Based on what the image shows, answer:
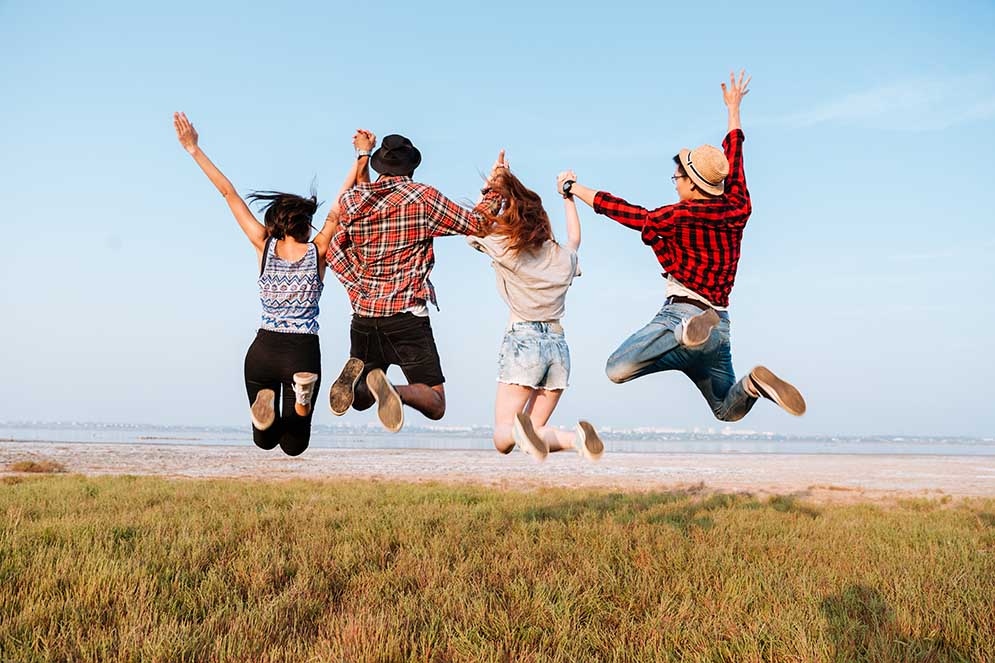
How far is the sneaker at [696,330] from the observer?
19.8 ft

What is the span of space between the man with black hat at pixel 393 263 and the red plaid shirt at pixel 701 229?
4.42 feet

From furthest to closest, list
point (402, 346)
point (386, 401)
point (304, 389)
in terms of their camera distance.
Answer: point (304, 389) < point (402, 346) < point (386, 401)

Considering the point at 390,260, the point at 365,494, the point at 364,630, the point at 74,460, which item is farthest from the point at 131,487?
the point at 74,460

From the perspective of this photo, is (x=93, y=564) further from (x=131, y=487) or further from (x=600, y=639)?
(x=131, y=487)

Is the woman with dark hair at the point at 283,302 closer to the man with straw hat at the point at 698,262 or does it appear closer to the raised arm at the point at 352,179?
the raised arm at the point at 352,179

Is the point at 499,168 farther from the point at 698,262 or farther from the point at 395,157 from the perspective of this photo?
the point at 698,262

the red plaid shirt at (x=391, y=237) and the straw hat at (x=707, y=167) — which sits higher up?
the straw hat at (x=707, y=167)

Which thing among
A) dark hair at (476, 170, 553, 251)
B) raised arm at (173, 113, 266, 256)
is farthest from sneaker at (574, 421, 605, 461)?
raised arm at (173, 113, 266, 256)

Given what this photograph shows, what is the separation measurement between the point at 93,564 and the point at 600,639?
6.88m

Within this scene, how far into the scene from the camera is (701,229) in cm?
634

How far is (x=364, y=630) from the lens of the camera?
7.80 m

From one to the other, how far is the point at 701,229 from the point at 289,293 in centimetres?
372

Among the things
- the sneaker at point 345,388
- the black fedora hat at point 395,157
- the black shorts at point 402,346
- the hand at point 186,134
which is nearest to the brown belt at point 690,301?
the black shorts at point 402,346

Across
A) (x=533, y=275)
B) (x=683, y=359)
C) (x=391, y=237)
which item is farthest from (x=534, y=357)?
(x=391, y=237)
